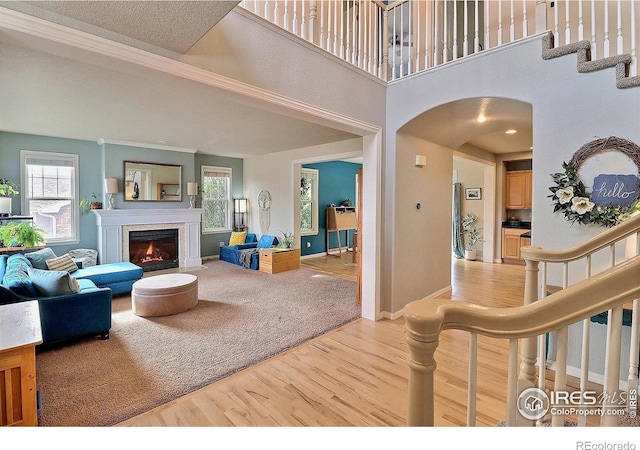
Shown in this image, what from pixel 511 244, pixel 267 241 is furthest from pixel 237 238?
pixel 511 244

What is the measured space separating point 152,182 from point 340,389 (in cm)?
588

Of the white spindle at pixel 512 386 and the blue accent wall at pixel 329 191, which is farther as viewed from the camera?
the blue accent wall at pixel 329 191

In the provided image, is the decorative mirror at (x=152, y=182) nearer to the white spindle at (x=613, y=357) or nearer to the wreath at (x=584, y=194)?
the wreath at (x=584, y=194)

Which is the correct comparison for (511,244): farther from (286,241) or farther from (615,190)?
(615,190)

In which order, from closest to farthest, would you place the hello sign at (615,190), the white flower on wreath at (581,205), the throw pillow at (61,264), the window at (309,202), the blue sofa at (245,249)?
the hello sign at (615,190), the white flower on wreath at (581,205), the throw pillow at (61,264), the blue sofa at (245,249), the window at (309,202)

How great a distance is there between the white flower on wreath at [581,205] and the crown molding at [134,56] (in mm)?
2270

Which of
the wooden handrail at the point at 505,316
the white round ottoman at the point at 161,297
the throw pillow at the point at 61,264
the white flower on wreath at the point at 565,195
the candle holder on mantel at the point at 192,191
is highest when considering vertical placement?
the candle holder on mantel at the point at 192,191

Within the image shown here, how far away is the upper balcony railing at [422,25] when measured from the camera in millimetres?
2766

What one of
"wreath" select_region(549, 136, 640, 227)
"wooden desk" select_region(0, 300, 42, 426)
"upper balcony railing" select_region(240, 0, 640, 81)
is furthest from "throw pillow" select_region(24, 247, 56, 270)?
"wreath" select_region(549, 136, 640, 227)

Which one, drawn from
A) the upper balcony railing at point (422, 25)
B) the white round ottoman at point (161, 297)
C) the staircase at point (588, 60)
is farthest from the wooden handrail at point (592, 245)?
the white round ottoman at point (161, 297)

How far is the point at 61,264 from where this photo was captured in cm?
413

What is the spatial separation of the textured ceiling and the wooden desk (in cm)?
172

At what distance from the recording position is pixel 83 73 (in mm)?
2879

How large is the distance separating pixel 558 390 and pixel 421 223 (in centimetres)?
345
